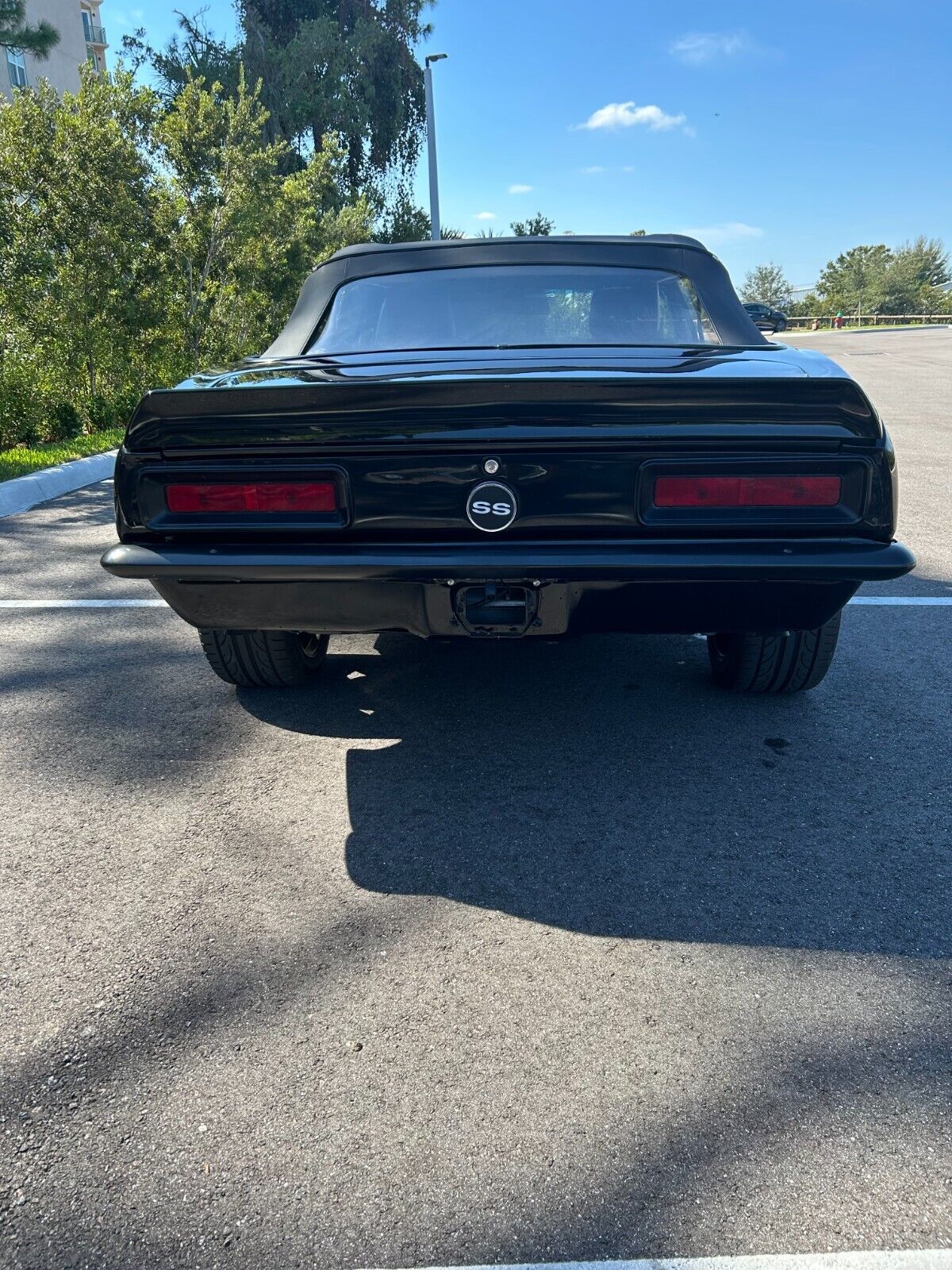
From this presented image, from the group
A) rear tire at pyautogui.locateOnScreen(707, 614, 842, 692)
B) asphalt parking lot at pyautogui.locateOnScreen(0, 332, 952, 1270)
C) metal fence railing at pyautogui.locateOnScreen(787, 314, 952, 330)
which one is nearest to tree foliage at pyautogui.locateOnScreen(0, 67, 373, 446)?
asphalt parking lot at pyautogui.locateOnScreen(0, 332, 952, 1270)

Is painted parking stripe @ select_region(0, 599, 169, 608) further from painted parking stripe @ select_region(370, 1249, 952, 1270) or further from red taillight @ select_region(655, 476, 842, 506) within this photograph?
painted parking stripe @ select_region(370, 1249, 952, 1270)

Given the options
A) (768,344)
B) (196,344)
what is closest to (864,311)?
(196,344)

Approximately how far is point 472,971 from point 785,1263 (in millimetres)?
823

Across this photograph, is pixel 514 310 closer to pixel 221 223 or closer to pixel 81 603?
pixel 81 603

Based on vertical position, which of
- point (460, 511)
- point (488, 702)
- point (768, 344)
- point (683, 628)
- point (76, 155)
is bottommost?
point (488, 702)

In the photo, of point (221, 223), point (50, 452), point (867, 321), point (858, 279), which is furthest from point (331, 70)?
point (858, 279)

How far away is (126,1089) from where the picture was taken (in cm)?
174

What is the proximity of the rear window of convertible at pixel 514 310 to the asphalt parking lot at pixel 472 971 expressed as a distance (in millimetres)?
1230

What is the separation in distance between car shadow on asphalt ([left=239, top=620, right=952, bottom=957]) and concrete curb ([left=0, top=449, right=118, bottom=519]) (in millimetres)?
4309

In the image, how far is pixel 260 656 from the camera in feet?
11.2

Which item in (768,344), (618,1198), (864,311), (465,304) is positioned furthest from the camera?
(864,311)

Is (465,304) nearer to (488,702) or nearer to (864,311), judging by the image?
(488,702)

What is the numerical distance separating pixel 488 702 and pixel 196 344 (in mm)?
9846

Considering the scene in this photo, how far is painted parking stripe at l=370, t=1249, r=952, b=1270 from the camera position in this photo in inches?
55.0
